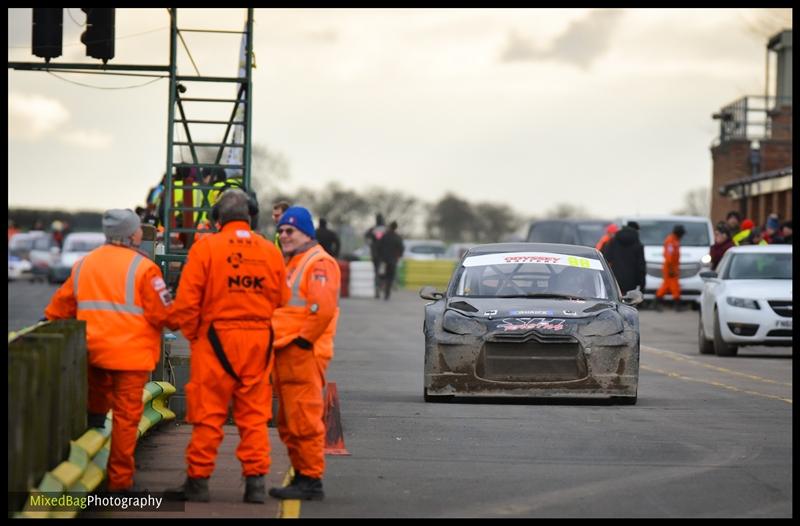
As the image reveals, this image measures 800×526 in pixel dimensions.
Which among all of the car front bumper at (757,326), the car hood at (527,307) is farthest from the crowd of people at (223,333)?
the car front bumper at (757,326)

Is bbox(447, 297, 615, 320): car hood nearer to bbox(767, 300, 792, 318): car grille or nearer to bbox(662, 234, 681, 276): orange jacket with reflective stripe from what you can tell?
bbox(767, 300, 792, 318): car grille

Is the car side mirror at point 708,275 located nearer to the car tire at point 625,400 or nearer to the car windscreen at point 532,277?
the car windscreen at point 532,277

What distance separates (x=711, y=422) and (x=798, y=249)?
519cm

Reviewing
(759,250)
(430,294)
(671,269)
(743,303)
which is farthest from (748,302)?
(671,269)

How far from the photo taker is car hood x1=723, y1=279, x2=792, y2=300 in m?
21.3

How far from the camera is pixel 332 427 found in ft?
36.9

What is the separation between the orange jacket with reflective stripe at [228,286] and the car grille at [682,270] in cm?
2718

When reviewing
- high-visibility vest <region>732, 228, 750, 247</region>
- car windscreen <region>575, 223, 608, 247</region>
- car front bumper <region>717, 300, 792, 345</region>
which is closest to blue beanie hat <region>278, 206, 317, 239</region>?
car front bumper <region>717, 300, 792, 345</region>

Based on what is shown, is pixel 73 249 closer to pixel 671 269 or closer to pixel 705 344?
pixel 671 269

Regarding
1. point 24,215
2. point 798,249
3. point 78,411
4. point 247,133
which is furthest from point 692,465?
point 24,215

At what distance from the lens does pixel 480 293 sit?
1452 cm

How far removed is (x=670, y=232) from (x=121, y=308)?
28.6m

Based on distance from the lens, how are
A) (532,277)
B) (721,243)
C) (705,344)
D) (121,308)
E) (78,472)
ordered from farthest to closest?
(721,243), (705,344), (532,277), (121,308), (78,472)
